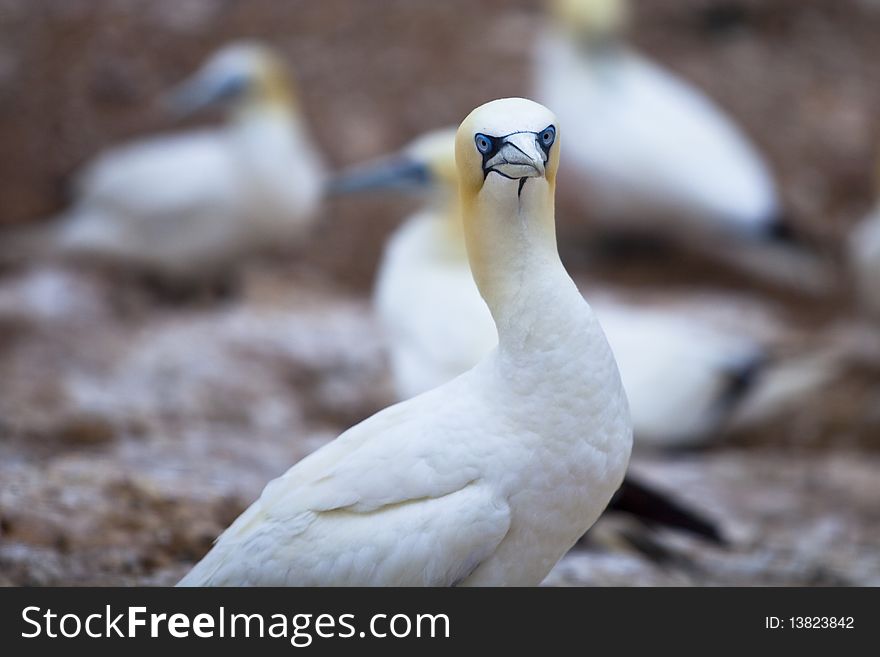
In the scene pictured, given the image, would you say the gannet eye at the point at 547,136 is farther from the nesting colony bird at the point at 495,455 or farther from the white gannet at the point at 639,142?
the white gannet at the point at 639,142

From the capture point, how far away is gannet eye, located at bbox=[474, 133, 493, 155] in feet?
9.32

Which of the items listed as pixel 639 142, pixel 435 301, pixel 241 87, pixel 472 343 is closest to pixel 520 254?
pixel 472 343

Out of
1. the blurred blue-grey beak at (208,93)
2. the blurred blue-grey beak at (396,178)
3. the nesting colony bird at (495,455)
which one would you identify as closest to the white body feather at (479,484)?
the nesting colony bird at (495,455)

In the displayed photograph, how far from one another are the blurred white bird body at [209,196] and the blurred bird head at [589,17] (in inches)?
72.4

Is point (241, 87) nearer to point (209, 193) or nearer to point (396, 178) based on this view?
point (209, 193)

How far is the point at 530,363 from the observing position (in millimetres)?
2877

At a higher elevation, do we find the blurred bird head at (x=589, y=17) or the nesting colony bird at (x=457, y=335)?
the blurred bird head at (x=589, y=17)

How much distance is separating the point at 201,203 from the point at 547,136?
17.8ft

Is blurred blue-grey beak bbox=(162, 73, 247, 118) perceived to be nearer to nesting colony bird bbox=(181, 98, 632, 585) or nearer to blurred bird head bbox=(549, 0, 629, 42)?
blurred bird head bbox=(549, 0, 629, 42)

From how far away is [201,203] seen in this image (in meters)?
8.02

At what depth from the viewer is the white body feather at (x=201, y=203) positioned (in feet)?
26.3

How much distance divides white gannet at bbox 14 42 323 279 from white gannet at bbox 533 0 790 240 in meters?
1.71
